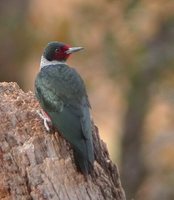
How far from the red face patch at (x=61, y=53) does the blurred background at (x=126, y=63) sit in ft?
17.9

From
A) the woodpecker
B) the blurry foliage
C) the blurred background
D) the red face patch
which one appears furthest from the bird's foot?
the blurry foliage

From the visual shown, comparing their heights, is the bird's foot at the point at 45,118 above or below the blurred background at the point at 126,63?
below

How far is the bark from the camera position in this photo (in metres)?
6.65

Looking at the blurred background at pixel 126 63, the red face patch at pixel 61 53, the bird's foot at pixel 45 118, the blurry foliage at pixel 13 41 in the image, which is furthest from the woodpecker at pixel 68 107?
the blurry foliage at pixel 13 41

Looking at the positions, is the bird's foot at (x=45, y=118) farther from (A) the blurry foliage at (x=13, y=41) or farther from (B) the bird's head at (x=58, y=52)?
(A) the blurry foliage at (x=13, y=41)

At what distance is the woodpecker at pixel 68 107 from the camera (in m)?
6.94

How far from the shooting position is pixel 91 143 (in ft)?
23.0

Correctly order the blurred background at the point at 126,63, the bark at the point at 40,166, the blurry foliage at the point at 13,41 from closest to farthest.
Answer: the bark at the point at 40,166 < the blurred background at the point at 126,63 < the blurry foliage at the point at 13,41

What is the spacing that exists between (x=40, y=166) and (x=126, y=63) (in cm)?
786

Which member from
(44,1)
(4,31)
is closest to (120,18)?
(4,31)

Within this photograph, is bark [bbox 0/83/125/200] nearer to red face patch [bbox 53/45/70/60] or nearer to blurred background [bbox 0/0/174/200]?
red face patch [bbox 53/45/70/60]

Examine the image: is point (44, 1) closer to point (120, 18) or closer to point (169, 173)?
point (120, 18)

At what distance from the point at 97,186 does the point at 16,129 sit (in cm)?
76

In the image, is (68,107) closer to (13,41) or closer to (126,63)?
(126,63)
